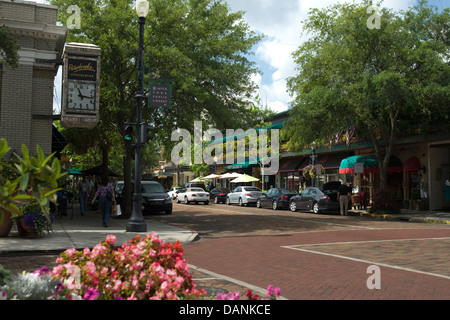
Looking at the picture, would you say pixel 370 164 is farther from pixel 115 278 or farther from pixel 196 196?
pixel 115 278

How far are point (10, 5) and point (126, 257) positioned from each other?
15372mm

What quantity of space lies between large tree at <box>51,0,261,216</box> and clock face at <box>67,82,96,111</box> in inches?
97.2

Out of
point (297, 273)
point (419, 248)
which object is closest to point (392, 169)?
point (419, 248)

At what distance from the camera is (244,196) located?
3328cm

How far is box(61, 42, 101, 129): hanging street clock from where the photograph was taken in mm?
14695

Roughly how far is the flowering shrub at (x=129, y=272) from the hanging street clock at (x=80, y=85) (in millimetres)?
12133

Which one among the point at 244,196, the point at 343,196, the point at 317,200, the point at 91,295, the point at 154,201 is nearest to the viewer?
the point at 91,295

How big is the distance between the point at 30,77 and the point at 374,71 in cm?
1695

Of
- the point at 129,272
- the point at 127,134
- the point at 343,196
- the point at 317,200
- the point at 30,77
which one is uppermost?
the point at 30,77

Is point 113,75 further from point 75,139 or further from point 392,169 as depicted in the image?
point 392,169

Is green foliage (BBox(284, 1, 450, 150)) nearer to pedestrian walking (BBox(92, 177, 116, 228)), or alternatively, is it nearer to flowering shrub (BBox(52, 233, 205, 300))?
pedestrian walking (BBox(92, 177, 116, 228))

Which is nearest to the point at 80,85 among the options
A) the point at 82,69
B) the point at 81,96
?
the point at 81,96

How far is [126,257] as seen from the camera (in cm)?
352

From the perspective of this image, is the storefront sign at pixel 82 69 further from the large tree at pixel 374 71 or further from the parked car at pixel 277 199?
the parked car at pixel 277 199
